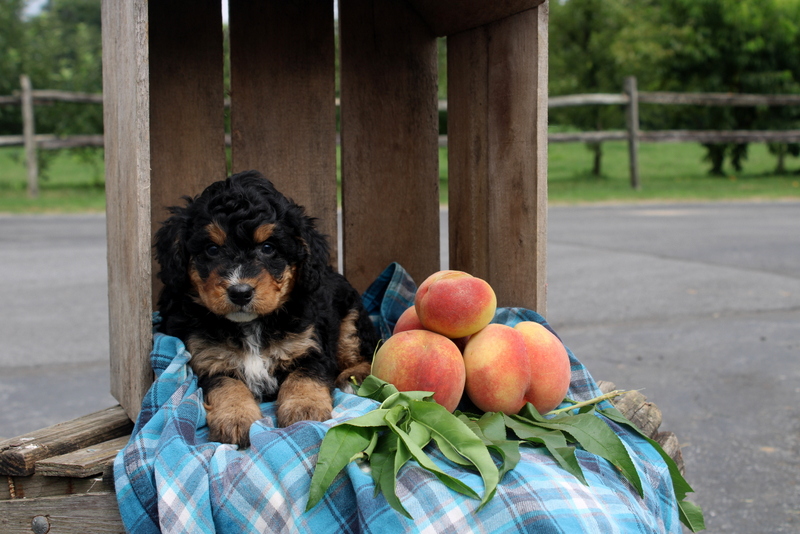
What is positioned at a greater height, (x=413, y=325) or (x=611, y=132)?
(x=611, y=132)

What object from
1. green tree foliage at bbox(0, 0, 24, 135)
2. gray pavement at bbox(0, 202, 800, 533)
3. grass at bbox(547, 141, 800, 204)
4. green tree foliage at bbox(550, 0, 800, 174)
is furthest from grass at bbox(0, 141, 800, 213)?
gray pavement at bbox(0, 202, 800, 533)

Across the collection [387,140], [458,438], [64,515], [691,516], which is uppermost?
[387,140]

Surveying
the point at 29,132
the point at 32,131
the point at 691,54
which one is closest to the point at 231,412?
the point at 29,132

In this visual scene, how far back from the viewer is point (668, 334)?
6.22 m

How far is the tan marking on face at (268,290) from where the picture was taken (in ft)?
7.86

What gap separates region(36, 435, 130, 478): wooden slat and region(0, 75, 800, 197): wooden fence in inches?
507

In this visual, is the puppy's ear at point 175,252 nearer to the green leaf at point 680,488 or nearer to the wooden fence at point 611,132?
the green leaf at point 680,488

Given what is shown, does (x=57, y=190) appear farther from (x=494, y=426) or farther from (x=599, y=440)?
(x=599, y=440)

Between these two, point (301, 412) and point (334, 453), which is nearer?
point (334, 453)

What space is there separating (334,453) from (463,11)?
6.44 feet

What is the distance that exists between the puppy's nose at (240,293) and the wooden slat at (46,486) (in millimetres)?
631

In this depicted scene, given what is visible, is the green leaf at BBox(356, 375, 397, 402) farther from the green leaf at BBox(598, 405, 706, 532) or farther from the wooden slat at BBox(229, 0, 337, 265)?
the wooden slat at BBox(229, 0, 337, 265)

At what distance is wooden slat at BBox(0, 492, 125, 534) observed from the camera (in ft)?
7.20

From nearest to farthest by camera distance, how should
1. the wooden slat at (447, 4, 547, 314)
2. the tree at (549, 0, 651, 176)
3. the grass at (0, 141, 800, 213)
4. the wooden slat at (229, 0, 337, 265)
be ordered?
the wooden slat at (447, 4, 547, 314), the wooden slat at (229, 0, 337, 265), the grass at (0, 141, 800, 213), the tree at (549, 0, 651, 176)
